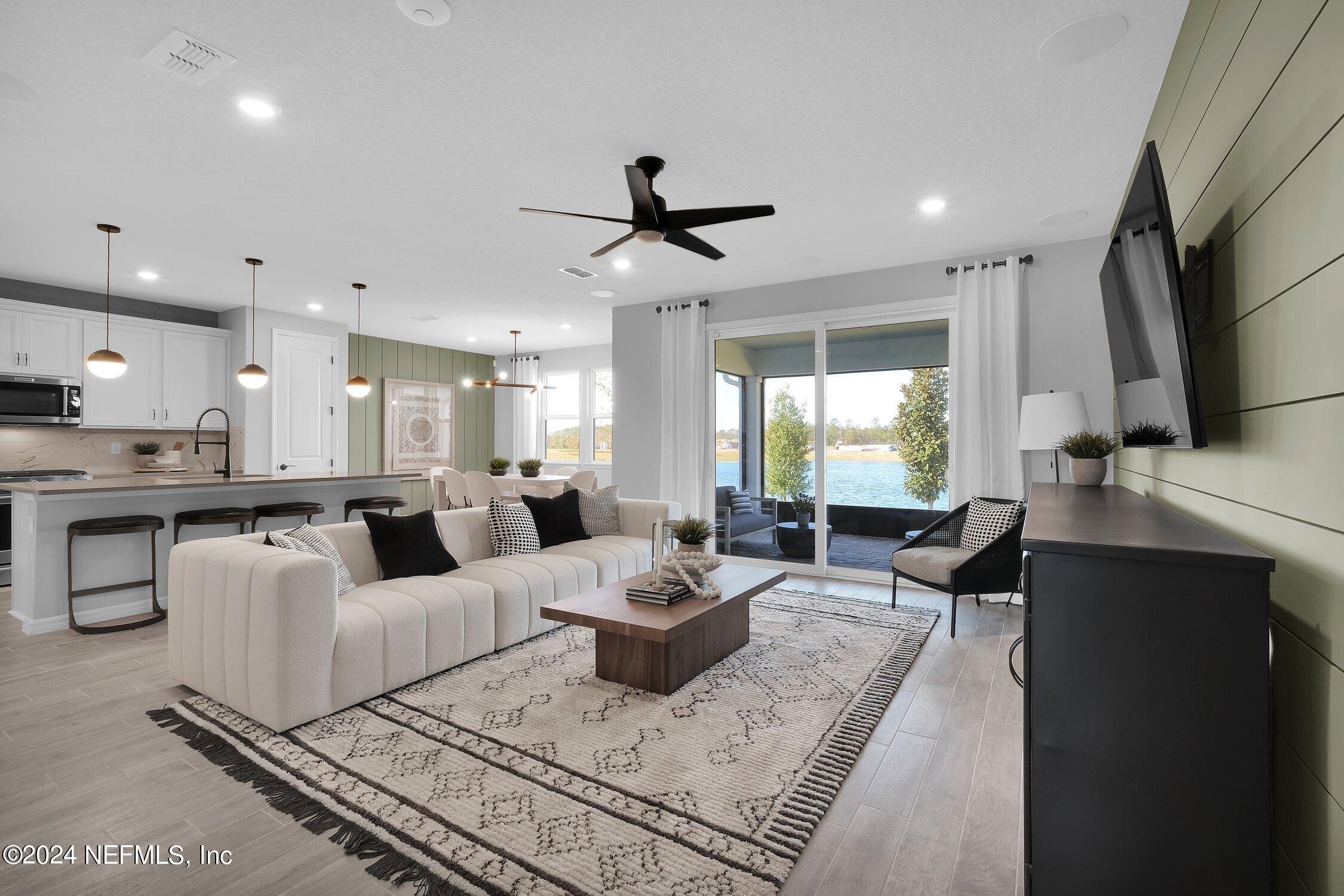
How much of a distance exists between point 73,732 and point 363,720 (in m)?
1.11

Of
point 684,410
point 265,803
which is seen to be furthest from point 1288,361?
point 684,410

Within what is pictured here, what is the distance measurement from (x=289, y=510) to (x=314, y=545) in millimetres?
2186

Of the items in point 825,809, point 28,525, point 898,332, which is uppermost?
point 898,332

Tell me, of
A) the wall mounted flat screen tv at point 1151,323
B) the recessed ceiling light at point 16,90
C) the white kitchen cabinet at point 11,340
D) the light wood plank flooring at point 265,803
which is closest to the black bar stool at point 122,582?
the light wood plank flooring at point 265,803

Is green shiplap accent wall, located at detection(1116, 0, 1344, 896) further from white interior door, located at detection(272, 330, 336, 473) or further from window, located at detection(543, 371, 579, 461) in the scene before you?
window, located at detection(543, 371, 579, 461)

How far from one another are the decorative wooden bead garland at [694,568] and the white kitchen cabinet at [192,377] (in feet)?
19.8

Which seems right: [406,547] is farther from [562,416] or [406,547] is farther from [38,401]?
[562,416]

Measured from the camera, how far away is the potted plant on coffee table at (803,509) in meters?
5.57

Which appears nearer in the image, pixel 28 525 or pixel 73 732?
pixel 73 732

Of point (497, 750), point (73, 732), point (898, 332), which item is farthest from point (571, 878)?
point (898, 332)

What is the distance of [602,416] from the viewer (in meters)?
9.17

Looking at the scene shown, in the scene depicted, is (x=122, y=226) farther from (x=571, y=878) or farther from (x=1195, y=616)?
(x=1195, y=616)

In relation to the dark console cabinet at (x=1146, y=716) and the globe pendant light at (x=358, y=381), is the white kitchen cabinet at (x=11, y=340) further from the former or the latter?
the dark console cabinet at (x=1146, y=716)

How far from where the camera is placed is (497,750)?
230cm
